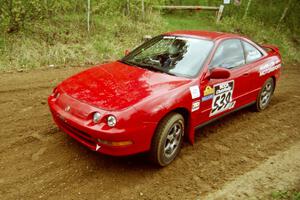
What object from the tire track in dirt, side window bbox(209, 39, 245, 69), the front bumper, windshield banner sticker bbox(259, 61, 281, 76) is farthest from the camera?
windshield banner sticker bbox(259, 61, 281, 76)

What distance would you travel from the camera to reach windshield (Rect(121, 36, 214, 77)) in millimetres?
4598

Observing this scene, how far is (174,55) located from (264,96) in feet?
8.24

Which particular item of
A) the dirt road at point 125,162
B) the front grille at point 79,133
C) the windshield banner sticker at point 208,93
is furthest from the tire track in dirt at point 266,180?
the front grille at point 79,133

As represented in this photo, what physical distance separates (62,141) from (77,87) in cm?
88

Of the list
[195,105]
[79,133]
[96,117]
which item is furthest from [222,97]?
[79,133]

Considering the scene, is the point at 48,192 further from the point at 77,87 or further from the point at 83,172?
the point at 77,87

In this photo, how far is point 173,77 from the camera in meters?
4.40

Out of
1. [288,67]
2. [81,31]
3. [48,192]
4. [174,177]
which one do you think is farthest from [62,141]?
[288,67]

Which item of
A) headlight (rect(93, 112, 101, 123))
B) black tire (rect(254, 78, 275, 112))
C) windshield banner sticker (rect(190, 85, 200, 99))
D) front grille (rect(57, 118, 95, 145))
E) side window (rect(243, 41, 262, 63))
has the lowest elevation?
A: black tire (rect(254, 78, 275, 112))

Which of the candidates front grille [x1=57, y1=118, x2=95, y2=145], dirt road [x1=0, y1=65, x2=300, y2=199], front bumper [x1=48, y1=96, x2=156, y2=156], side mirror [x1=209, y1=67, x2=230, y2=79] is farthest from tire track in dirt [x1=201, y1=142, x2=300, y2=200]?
front grille [x1=57, y1=118, x2=95, y2=145]

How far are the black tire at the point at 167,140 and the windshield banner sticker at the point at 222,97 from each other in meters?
0.78

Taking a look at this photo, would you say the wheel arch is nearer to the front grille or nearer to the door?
the door

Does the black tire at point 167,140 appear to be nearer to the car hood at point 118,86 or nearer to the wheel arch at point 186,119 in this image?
the wheel arch at point 186,119

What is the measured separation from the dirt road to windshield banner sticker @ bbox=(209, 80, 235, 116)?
50 centimetres
